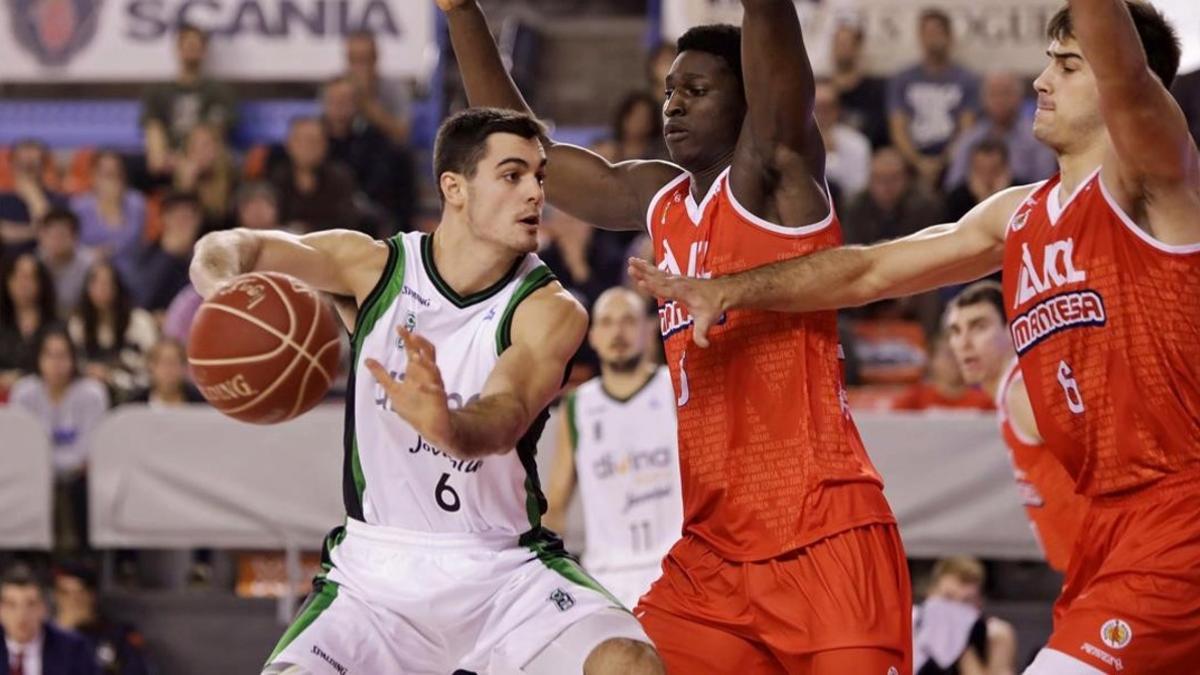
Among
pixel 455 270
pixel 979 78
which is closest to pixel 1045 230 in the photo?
pixel 455 270

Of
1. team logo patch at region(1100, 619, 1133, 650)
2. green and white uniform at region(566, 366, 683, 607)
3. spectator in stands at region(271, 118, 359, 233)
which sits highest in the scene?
spectator in stands at region(271, 118, 359, 233)

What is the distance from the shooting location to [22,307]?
1197 cm

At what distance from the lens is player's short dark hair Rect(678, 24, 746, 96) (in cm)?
577

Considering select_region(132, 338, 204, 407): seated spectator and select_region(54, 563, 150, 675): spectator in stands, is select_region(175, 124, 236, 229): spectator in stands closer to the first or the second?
select_region(132, 338, 204, 407): seated spectator

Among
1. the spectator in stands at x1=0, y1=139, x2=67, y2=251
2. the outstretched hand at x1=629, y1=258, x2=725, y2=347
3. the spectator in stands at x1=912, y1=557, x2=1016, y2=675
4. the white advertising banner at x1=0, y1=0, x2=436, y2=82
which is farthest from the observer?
the white advertising banner at x1=0, y1=0, x2=436, y2=82

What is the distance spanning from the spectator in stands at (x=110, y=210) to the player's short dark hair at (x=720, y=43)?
313 inches

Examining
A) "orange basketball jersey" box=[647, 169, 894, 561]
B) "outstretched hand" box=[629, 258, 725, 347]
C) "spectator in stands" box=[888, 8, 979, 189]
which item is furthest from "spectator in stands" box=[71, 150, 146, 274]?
"outstretched hand" box=[629, 258, 725, 347]

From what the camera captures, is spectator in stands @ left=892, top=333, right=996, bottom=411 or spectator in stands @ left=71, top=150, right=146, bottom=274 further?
spectator in stands @ left=71, top=150, right=146, bottom=274

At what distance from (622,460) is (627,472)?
70 mm

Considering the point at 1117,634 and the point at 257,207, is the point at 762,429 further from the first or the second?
the point at 257,207

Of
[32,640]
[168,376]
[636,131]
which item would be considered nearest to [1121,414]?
[32,640]

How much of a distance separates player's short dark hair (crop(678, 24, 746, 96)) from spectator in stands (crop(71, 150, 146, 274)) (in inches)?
313

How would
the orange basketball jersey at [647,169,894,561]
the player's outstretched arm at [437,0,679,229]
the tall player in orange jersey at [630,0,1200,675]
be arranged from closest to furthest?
the tall player in orange jersey at [630,0,1200,675]
the orange basketball jersey at [647,169,894,561]
the player's outstretched arm at [437,0,679,229]

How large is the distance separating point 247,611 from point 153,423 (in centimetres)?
113
